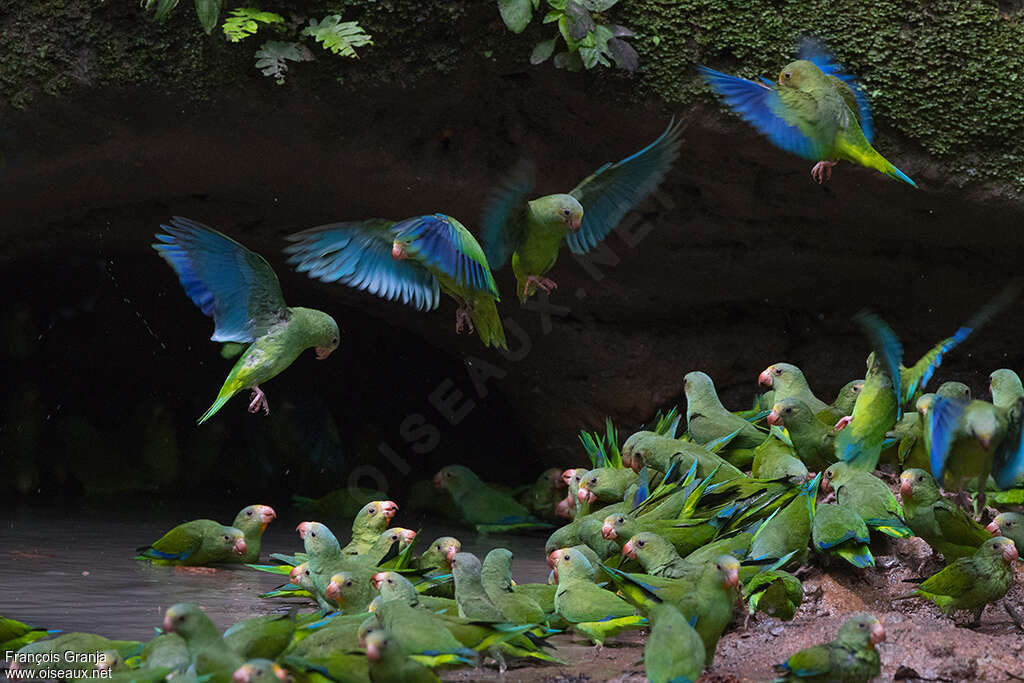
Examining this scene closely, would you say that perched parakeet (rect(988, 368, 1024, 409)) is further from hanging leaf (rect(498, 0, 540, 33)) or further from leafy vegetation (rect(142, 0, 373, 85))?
leafy vegetation (rect(142, 0, 373, 85))

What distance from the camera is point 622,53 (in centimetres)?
574

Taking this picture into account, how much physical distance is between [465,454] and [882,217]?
411 cm

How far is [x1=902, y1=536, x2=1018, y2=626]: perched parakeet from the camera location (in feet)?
14.3

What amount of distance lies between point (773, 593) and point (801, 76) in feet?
6.62

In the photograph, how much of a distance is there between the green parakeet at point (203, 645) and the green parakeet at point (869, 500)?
2800 mm

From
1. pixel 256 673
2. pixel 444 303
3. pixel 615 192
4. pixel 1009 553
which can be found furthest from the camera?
pixel 444 303

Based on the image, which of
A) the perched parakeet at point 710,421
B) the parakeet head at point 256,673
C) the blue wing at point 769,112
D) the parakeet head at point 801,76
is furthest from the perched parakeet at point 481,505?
the parakeet head at point 256,673

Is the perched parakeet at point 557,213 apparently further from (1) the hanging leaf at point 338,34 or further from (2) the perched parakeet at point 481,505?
(2) the perched parakeet at point 481,505

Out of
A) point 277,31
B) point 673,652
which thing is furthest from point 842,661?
point 277,31

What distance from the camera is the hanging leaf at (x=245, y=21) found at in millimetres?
5391

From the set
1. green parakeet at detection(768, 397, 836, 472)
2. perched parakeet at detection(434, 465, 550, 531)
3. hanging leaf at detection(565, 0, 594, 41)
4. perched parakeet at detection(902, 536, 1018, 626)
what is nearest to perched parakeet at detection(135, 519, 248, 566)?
perched parakeet at detection(434, 465, 550, 531)

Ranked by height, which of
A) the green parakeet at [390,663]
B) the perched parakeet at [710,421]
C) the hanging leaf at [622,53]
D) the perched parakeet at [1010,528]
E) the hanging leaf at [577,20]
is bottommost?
the perched parakeet at [1010,528]

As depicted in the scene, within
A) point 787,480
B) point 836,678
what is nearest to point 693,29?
point 787,480

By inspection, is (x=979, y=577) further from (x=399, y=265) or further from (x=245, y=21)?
(x=245, y=21)
